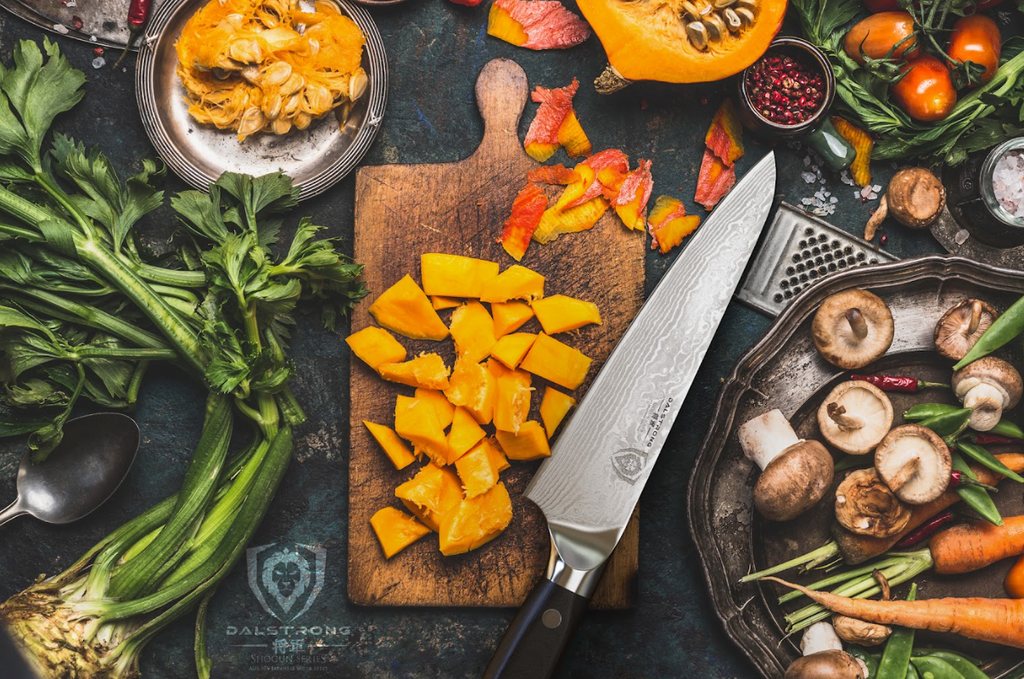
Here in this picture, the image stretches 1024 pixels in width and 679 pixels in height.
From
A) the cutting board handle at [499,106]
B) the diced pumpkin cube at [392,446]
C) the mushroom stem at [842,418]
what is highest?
the cutting board handle at [499,106]

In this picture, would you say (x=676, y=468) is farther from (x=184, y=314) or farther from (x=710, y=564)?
(x=184, y=314)

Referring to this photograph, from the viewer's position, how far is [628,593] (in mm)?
2248

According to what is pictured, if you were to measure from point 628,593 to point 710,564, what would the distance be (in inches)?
10.8

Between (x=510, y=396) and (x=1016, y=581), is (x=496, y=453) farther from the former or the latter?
(x=1016, y=581)

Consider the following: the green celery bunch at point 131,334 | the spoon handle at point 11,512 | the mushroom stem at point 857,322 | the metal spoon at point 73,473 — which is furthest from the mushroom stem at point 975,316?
the spoon handle at point 11,512

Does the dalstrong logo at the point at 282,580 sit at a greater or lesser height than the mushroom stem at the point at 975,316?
lesser

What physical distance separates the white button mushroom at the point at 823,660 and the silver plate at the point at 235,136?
212cm

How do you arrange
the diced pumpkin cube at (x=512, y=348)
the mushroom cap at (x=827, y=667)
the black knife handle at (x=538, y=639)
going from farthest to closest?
the diced pumpkin cube at (x=512, y=348) → the mushroom cap at (x=827, y=667) → the black knife handle at (x=538, y=639)

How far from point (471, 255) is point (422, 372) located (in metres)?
0.43

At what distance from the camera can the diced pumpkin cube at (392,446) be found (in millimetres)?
2264

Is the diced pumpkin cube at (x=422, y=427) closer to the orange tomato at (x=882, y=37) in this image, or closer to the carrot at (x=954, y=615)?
the carrot at (x=954, y=615)

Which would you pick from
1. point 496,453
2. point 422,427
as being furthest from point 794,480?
point 422,427

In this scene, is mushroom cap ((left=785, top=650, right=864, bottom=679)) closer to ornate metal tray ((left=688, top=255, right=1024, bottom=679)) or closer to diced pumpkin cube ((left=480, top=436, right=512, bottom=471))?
ornate metal tray ((left=688, top=255, right=1024, bottom=679))

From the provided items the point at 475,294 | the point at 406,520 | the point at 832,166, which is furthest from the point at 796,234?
the point at 406,520
